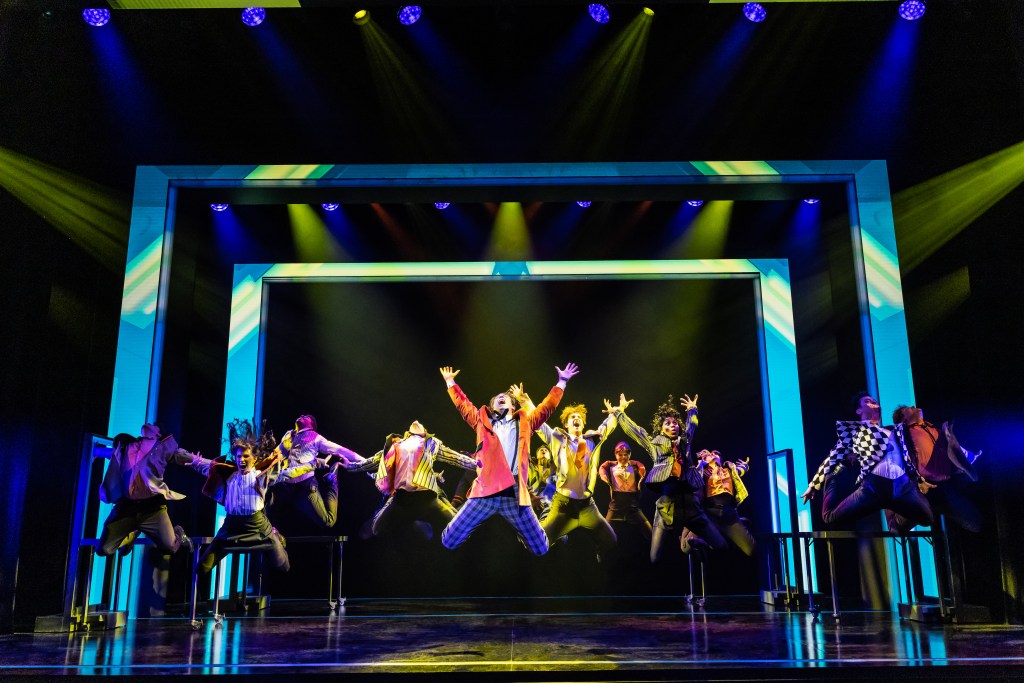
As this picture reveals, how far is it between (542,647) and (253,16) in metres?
5.32

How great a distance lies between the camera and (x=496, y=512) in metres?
6.61

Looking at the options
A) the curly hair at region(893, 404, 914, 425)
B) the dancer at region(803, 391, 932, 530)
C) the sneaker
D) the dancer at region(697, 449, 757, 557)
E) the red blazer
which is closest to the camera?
the dancer at region(803, 391, 932, 530)

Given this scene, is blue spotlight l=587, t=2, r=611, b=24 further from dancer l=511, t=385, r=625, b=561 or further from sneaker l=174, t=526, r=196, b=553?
sneaker l=174, t=526, r=196, b=553

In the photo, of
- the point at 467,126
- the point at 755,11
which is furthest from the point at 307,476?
the point at 755,11

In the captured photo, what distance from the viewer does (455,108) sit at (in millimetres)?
7031

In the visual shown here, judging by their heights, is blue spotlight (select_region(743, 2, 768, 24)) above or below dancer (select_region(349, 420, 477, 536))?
above

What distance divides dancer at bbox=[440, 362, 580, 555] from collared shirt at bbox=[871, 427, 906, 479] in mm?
2419

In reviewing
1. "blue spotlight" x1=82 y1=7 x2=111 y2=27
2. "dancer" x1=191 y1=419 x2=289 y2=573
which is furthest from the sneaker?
"blue spotlight" x1=82 y1=7 x2=111 y2=27

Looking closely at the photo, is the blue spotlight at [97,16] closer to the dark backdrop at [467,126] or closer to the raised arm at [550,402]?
the dark backdrop at [467,126]

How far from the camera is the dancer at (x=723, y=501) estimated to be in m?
8.36

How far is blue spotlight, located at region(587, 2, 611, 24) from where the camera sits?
652 centimetres

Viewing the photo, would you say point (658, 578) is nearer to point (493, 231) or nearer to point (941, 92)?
point (493, 231)

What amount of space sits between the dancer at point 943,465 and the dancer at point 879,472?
2.9 inches

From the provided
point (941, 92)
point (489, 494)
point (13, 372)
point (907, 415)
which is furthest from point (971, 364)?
point (13, 372)
